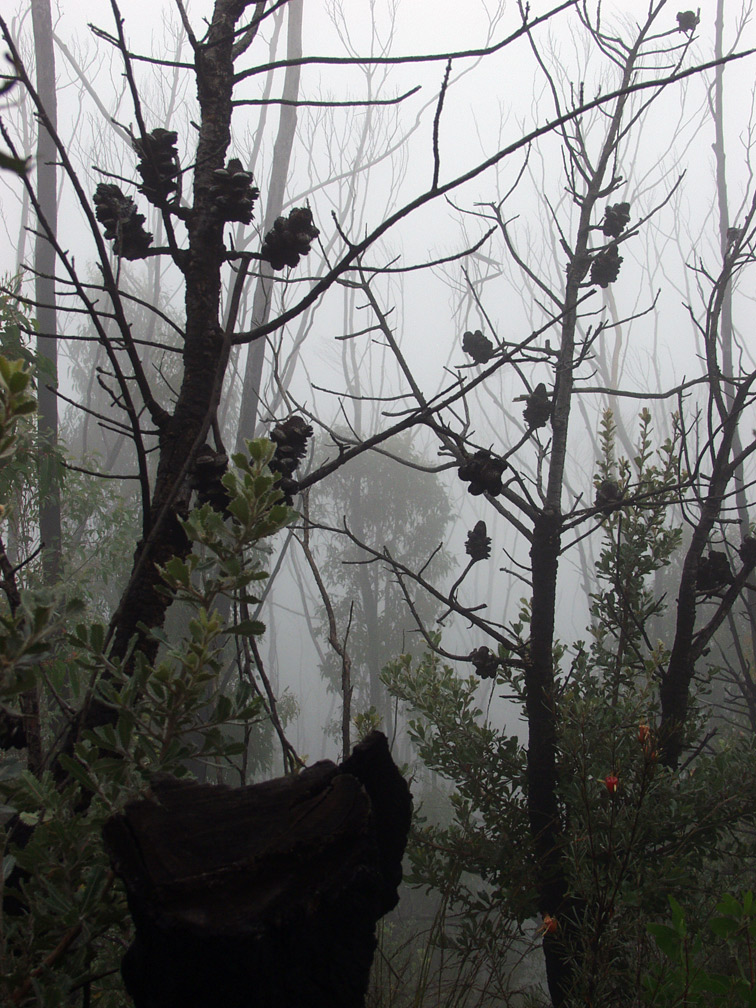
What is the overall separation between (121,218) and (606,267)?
1.61 metres

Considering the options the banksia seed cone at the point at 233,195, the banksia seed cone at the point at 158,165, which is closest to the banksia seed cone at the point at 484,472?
the banksia seed cone at the point at 233,195

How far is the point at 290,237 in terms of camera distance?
105 cm

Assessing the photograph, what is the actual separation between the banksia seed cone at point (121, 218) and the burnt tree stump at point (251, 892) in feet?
2.74

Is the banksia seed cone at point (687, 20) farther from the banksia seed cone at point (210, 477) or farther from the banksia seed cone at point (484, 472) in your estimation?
the banksia seed cone at point (210, 477)

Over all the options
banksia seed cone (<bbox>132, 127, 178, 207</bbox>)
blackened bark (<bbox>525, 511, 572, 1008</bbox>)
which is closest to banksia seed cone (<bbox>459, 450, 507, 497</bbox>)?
banksia seed cone (<bbox>132, 127, 178, 207</bbox>)

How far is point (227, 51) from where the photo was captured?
116 centimetres

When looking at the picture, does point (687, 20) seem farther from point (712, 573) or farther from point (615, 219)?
point (712, 573)

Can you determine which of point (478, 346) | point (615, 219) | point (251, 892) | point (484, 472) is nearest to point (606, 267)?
point (615, 219)

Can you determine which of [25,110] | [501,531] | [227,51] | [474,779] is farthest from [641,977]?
[501,531]

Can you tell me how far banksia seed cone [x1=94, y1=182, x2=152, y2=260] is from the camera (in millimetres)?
Result: 1055

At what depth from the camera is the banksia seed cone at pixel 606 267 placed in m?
2.11

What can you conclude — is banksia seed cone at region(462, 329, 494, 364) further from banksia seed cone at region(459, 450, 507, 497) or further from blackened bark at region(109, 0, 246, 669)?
blackened bark at region(109, 0, 246, 669)

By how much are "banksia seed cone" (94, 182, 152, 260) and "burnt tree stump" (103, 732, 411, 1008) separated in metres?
0.84

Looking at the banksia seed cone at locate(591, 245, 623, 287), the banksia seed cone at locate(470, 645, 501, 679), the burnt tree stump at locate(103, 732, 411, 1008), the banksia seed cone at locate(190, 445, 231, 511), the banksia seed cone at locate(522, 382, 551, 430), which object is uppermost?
the banksia seed cone at locate(591, 245, 623, 287)
